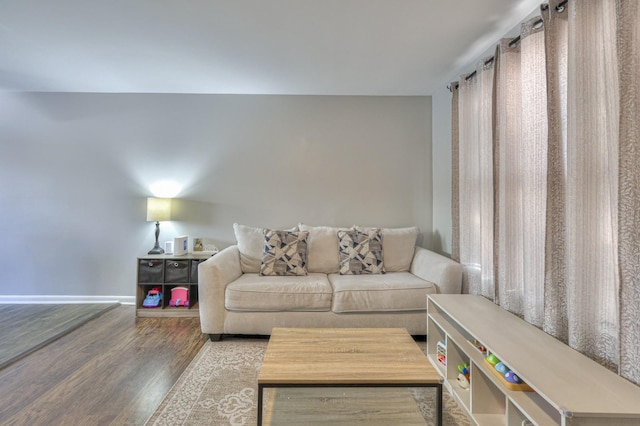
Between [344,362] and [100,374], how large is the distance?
1787 millimetres

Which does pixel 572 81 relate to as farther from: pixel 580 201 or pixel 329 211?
pixel 329 211

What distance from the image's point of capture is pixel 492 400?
1.46 metres

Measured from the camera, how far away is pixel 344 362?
56.6 inches

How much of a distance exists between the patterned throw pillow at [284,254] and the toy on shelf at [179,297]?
3.06 ft

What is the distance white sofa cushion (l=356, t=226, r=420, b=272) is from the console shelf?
106cm

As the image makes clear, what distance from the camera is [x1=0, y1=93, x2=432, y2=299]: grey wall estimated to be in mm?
3330

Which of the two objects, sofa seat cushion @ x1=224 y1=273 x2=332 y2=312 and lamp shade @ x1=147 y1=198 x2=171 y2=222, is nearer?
sofa seat cushion @ x1=224 y1=273 x2=332 y2=312

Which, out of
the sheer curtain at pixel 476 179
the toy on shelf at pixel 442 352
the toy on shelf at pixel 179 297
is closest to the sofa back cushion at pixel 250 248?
the toy on shelf at pixel 179 297

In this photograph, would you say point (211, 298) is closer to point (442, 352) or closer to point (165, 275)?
point (165, 275)

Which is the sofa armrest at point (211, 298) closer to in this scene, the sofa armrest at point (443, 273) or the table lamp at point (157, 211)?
the table lamp at point (157, 211)

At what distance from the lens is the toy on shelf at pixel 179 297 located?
9.99ft

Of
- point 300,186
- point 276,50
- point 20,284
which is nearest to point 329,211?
point 300,186

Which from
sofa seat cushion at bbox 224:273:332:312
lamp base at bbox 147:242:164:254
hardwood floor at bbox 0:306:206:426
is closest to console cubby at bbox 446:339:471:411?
sofa seat cushion at bbox 224:273:332:312

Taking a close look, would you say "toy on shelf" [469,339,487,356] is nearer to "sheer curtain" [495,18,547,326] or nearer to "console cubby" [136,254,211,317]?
"sheer curtain" [495,18,547,326]
